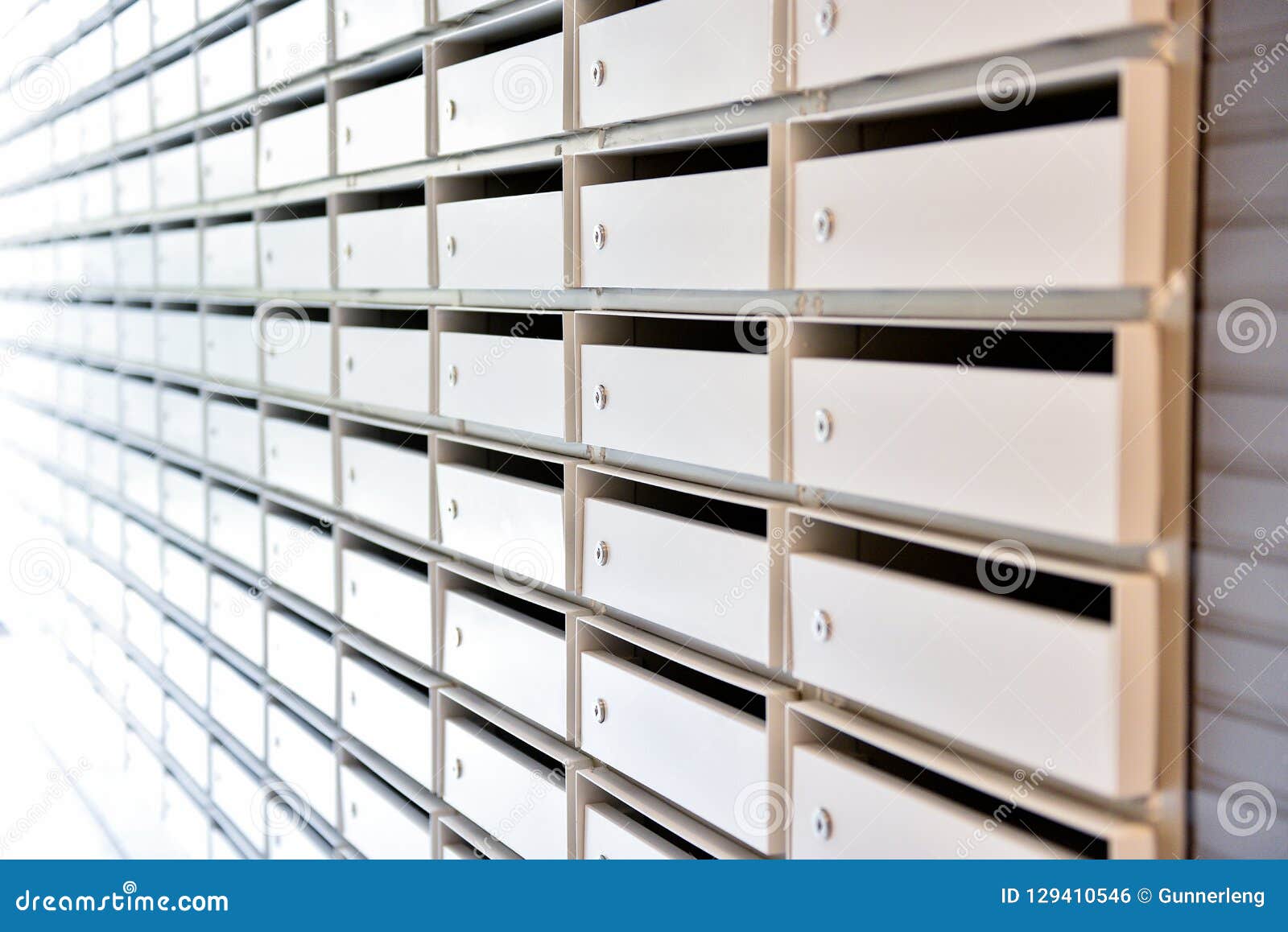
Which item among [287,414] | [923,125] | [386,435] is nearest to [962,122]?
[923,125]

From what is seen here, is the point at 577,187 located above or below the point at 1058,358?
above

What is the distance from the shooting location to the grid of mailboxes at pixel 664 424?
0.94 meters

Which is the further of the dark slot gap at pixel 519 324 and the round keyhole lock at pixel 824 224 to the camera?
the dark slot gap at pixel 519 324

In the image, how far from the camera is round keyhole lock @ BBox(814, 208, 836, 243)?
111 centimetres

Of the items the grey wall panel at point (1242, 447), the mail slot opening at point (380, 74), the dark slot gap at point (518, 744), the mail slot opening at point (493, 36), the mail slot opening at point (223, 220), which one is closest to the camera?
the grey wall panel at point (1242, 447)

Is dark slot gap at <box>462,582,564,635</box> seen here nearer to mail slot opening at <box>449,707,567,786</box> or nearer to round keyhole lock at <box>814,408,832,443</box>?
mail slot opening at <box>449,707,567,786</box>

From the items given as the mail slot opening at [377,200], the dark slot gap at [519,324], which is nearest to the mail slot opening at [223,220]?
the mail slot opening at [377,200]

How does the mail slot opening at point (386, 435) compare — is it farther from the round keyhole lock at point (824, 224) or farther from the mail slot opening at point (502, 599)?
the round keyhole lock at point (824, 224)

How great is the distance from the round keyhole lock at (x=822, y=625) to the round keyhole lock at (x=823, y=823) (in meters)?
0.16

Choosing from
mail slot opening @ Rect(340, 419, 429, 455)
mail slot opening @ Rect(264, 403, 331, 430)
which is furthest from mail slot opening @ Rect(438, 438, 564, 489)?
mail slot opening @ Rect(264, 403, 331, 430)

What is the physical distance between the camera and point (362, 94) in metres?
1.99
